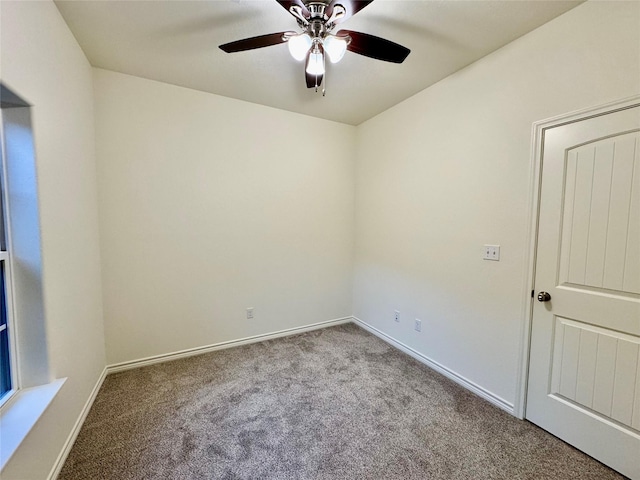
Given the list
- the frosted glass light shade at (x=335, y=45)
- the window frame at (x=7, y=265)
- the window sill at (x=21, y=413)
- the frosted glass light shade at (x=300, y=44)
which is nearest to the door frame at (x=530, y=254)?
the frosted glass light shade at (x=335, y=45)

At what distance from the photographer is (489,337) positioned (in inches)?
79.8

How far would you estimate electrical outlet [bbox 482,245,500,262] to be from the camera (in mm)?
1960

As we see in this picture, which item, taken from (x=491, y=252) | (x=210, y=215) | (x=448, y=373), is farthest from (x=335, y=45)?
(x=448, y=373)

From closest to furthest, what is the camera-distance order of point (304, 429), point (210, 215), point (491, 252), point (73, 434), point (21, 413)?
point (21, 413) < point (73, 434) < point (304, 429) < point (491, 252) < point (210, 215)

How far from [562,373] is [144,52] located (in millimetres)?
3633

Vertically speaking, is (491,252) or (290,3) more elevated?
(290,3)

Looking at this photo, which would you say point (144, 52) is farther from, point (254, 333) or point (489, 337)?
point (489, 337)

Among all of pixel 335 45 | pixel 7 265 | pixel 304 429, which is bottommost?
pixel 304 429

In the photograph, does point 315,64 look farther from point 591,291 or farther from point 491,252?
point 591,291

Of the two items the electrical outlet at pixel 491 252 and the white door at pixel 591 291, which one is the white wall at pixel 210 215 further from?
the white door at pixel 591 291

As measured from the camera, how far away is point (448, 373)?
2.32m

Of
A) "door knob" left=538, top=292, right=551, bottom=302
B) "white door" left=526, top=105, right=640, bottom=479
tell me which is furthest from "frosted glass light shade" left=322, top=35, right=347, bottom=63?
"door knob" left=538, top=292, right=551, bottom=302

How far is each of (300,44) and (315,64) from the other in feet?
0.67

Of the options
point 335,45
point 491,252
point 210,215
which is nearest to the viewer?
point 335,45
